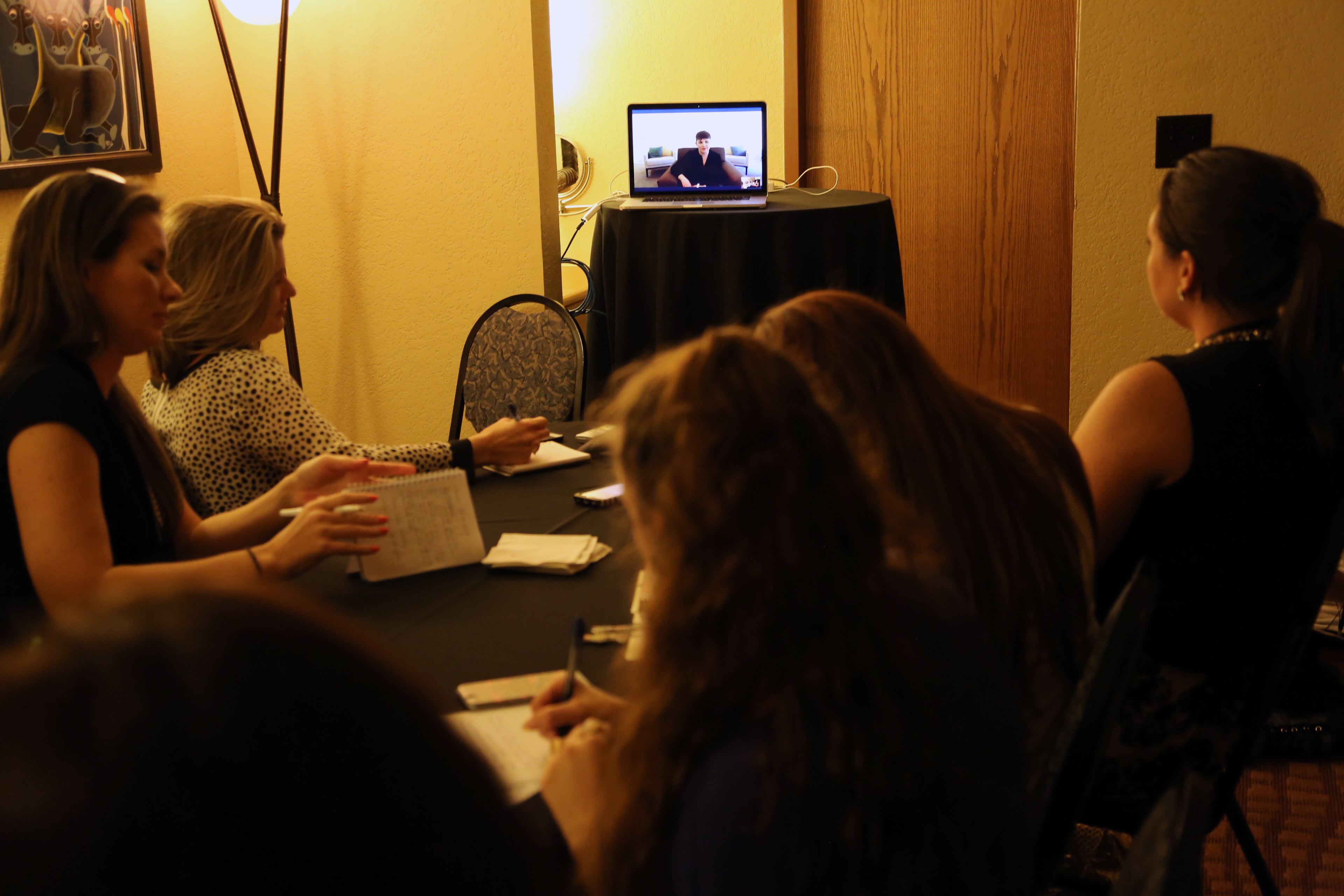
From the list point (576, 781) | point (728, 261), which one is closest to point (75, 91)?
point (728, 261)

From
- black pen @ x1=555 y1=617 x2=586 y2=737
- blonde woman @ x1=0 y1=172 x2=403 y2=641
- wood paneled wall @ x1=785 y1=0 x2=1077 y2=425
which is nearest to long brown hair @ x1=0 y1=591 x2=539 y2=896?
black pen @ x1=555 y1=617 x2=586 y2=737

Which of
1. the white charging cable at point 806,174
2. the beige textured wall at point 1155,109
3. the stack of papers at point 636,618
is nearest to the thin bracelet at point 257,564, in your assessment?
the stack of papers at point 636,618

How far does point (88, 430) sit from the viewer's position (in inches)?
60.6

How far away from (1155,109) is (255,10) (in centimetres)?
287

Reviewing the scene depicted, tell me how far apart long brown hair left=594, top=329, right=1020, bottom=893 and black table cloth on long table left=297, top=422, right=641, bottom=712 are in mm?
429

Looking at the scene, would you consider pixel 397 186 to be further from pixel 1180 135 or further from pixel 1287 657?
pixel 1287 657

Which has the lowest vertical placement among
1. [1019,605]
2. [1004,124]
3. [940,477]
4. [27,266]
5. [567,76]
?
[1019,605]

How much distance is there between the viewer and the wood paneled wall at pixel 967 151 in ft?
13.5

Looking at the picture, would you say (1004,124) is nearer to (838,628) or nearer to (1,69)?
(1,69)

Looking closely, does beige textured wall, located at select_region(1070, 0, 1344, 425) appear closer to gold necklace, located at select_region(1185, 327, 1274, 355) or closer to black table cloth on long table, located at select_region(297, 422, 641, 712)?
gold necklace, located at select_region(1185, 327, 1274, 355)

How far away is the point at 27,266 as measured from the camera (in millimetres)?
1582


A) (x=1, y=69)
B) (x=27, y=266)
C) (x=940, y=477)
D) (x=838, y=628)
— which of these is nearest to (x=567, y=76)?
(x=1, y=69)

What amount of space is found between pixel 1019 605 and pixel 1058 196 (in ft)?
11.0

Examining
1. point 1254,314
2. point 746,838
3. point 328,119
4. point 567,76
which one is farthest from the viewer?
point 567,76
